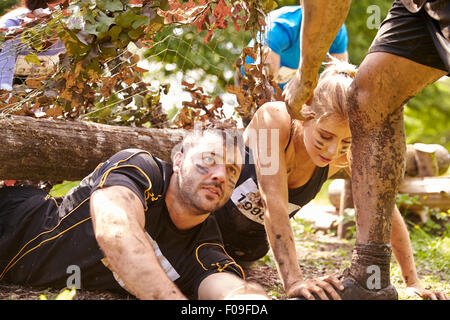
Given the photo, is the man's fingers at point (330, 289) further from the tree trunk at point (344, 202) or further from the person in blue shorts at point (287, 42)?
the tree trunk at point (344, 202)

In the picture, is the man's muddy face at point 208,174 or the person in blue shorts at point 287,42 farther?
the person in blue shorts at point 287,42

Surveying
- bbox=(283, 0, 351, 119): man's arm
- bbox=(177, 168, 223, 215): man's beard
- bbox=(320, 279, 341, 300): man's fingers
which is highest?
bbox=(283, 0, 351, 119): man's arm

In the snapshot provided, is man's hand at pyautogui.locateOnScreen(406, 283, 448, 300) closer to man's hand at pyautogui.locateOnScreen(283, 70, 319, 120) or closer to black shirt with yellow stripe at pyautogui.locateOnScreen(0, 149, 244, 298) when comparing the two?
black shirt with yellow stripe at pyautogui.locateOnScreen(0, 149, 244, 298)

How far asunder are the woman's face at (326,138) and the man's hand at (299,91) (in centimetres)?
29

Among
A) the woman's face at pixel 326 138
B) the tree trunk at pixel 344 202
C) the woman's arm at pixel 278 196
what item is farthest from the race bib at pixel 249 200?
the tree trunk at pixel 344 202

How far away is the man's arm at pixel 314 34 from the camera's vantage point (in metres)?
2.08

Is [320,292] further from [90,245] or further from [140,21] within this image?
[140,21]

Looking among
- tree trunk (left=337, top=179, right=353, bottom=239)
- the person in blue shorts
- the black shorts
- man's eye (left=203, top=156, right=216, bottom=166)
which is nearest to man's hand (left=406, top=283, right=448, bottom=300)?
the black shorts

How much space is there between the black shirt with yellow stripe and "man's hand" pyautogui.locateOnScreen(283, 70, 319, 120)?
747 mm

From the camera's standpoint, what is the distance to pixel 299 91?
7.47 feet

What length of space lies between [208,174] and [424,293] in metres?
1.32

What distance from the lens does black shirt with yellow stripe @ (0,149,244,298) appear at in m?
2.59
